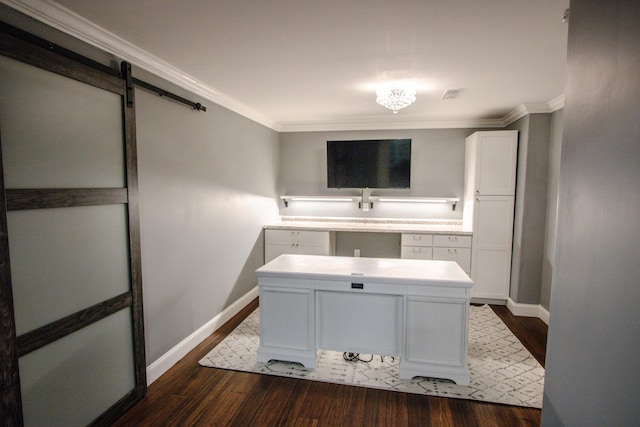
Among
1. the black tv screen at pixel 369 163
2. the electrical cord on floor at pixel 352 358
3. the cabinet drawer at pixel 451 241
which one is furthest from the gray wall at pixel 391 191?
→ the electrical cord on floor at pixel 352 358

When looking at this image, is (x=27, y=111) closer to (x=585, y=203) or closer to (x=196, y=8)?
(x=196, y=8)

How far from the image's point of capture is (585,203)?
1.06 meters

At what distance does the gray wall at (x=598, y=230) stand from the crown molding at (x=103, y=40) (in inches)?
93.5

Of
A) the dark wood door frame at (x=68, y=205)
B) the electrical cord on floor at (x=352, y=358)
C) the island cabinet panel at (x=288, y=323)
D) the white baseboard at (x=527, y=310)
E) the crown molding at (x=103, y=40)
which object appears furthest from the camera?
the white baseboard at (x=527, y=310)

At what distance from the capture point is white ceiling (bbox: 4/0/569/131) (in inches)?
66.5

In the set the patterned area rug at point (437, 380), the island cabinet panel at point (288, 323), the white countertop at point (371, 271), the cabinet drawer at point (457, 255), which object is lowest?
the patterned area rug at point (437, 380)

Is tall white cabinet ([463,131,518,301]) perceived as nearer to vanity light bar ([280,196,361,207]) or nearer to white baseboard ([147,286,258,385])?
vanity light bar ([280,196,361,207])

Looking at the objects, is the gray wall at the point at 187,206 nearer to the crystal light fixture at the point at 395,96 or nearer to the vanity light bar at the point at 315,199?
the vanity light bar at the point at 315,199

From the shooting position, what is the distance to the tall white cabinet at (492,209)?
396 centimetres

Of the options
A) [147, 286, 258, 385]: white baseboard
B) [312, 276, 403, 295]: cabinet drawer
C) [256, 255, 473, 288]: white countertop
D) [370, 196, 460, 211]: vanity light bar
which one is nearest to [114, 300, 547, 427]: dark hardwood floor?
[147, 286, 258, 385]: white baseboard

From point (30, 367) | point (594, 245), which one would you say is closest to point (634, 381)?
point (594, 245)

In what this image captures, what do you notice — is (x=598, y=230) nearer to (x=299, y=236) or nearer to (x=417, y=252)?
(x=417, y=252)

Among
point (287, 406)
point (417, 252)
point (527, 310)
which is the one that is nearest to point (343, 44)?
point (287, 406)

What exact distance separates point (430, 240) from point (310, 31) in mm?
3116
